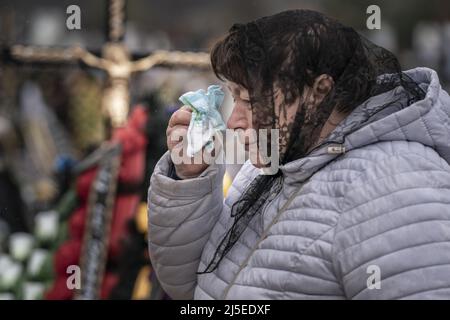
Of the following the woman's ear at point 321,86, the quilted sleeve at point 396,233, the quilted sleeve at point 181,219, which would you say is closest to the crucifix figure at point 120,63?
the quilted sleeve at point 181,219

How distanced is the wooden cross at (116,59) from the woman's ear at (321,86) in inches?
132

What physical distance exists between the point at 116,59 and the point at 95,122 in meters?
3.75

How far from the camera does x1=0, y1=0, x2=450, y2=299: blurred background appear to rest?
4.72 m

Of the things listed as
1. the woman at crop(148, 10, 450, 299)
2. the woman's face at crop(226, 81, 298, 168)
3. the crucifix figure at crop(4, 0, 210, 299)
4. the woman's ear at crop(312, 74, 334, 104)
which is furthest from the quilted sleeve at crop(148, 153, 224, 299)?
the crucifix figure at crop(4, 0, 210, 299)

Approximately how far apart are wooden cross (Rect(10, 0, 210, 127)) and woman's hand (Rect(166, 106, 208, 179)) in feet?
10.1

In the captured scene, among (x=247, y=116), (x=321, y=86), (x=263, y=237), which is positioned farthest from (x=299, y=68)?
(x=263, y=237)

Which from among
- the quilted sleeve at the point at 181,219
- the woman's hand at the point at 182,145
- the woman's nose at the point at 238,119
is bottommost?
the quilted sleeve at the point at 181,219

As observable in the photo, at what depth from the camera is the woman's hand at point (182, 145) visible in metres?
2.49

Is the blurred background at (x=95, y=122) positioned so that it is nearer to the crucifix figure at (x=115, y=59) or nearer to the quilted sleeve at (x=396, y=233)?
the crucifix figure at (x=115, y=59)

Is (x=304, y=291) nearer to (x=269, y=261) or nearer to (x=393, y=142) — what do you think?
(x=269, y=261)

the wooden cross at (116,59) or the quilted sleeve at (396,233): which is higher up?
the quilted sleeve at (396,233)

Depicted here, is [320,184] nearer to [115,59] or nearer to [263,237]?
[263,237]

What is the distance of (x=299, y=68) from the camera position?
227 cm
